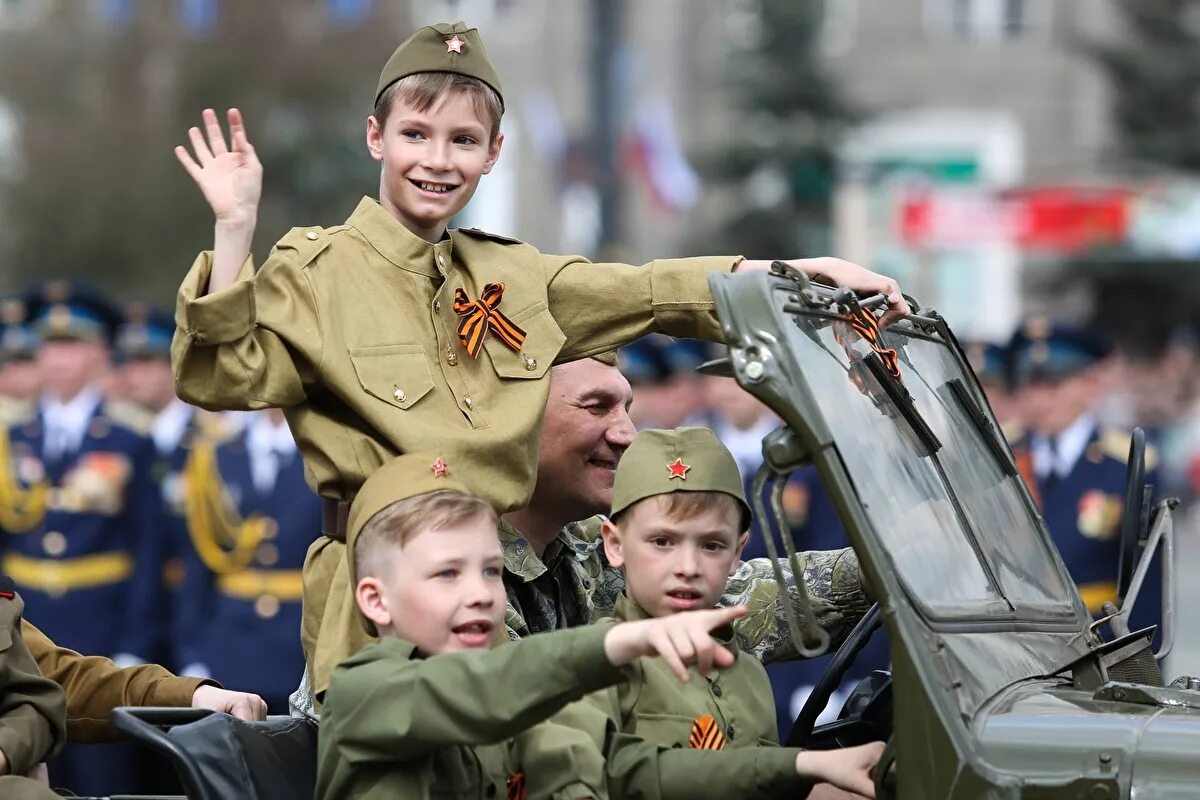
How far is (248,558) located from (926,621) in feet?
22.9

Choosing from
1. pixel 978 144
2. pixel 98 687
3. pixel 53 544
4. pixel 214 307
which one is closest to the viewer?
pixel 214 307

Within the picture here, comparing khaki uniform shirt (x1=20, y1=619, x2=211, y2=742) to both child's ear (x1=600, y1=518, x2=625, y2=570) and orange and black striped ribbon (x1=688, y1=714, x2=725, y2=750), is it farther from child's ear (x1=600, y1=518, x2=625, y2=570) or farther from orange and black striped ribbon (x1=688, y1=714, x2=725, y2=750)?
orange and black striped ribbon (x1=688, y1=714, x2=725, y2=750)

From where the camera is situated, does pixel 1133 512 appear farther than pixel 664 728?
Yes

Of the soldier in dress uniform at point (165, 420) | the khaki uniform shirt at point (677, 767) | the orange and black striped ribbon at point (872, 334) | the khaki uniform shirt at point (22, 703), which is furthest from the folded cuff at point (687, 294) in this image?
the soldier in dress uniform at point (165, 420)

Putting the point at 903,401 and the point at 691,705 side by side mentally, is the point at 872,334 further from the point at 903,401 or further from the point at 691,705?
the point at 691,705

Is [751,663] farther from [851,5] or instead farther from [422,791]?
[851,5]

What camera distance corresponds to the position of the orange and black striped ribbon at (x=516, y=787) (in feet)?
12.2

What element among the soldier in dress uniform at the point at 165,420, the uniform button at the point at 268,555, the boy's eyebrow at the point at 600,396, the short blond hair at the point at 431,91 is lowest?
the uniform button at the point at 268,555

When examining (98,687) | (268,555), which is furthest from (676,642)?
(268,555)

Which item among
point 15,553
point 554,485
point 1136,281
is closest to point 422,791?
point 554,485

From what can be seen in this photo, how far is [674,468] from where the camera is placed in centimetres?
402

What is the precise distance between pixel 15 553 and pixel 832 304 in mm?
7328

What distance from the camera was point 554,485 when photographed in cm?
482

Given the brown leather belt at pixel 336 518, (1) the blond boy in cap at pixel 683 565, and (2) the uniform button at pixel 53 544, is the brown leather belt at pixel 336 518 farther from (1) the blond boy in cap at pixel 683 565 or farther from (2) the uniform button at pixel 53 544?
(2) the uniform button at pixel 53 544
